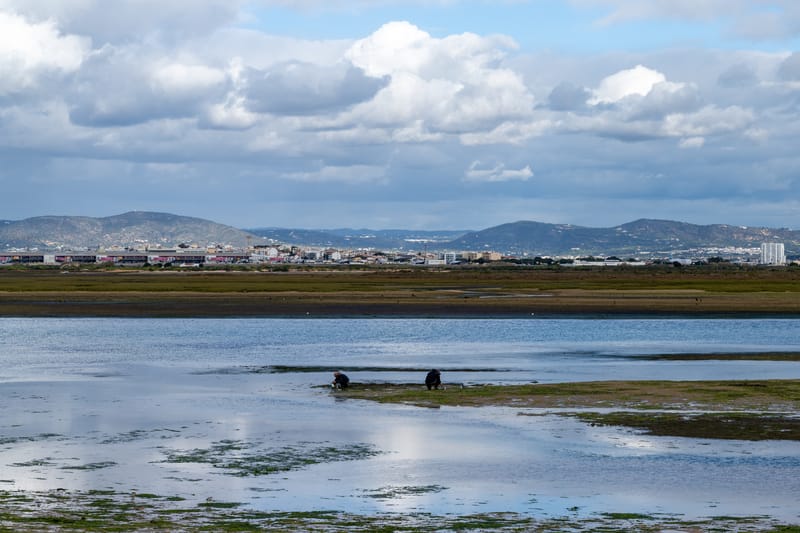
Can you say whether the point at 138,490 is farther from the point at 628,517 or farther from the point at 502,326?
the point at 502,326

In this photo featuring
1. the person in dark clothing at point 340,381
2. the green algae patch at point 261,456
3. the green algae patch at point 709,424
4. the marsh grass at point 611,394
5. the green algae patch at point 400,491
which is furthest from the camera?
the person in dark clothing at point 340,381

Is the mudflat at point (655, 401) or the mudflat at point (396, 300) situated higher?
the mudflat at point (396, 300)

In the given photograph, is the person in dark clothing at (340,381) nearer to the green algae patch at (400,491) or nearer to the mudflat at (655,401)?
the mudflat at (655,401)

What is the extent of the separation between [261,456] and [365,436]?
11.3ft

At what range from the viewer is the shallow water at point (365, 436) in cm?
1923

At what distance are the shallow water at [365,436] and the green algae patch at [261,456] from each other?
163 millimetres

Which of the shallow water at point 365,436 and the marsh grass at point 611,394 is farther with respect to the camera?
the marsh grass at point 611,394

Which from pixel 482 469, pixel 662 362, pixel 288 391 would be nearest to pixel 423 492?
pixel 482 469

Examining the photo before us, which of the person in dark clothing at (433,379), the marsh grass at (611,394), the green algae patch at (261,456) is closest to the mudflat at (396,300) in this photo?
the marsh grass at (611,394)

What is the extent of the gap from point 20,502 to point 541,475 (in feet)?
30.3

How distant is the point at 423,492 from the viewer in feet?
63.9

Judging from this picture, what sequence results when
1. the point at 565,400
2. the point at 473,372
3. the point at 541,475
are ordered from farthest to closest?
the point at 473,372
the point at 565,400
the point at 541,475

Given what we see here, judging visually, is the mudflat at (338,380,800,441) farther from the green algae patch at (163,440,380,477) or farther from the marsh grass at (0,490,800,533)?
the marsh grass at (0,490,800,533)

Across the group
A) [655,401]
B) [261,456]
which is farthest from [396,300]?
[261,456]
